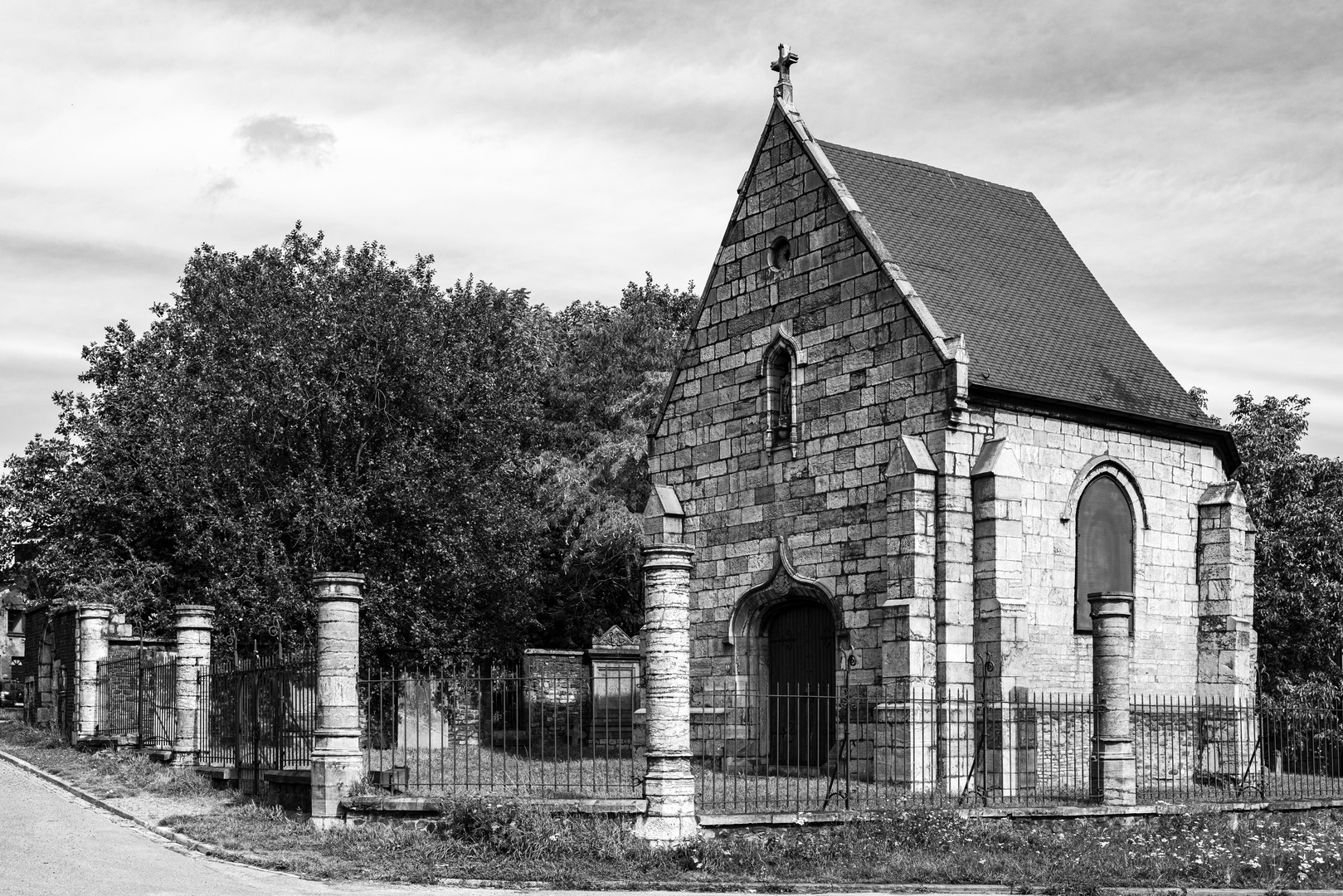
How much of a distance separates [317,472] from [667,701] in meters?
16.8

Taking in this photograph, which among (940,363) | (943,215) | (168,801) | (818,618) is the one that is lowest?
(168,801)

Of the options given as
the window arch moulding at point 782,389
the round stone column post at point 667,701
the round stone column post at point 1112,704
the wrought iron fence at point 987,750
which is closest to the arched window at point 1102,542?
the wrought iron fence at point 987,750

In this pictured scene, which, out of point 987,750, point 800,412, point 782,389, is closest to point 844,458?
point 800,412

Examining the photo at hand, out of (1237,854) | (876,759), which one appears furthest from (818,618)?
(1237,854)

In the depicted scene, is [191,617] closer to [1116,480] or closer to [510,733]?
[510,733]

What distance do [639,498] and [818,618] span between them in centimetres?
1513

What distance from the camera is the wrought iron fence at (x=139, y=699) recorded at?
73.1ft

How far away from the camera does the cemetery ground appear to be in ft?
41.5

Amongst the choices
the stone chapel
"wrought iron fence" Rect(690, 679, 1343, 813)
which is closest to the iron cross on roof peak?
the stone chapel

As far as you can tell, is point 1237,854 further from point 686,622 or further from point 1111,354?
point 1111,354

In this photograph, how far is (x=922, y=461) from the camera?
19.5m

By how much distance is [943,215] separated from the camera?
23.7 m

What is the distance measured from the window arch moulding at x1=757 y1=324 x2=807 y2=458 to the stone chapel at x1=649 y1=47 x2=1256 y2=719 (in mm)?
41

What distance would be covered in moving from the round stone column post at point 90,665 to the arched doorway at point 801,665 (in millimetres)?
12177
